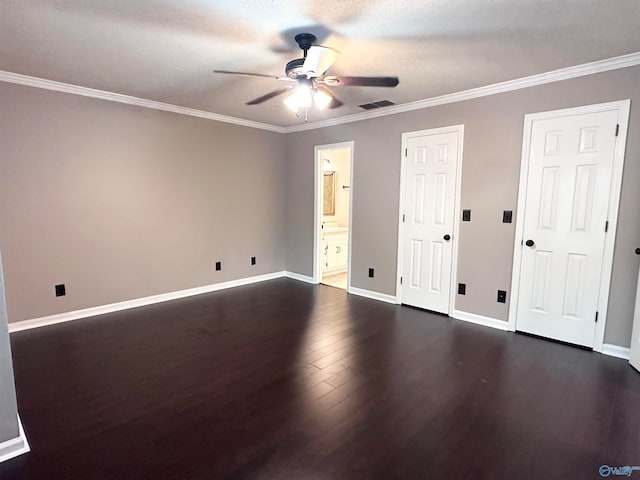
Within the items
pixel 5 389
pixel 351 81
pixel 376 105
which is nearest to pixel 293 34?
pixel 351 81

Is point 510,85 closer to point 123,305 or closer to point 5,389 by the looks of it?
point 5,389

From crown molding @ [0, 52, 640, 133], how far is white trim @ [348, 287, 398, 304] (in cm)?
231

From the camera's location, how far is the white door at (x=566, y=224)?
9.77 ft

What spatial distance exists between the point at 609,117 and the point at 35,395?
15.8 ft

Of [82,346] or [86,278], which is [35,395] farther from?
[86,278]

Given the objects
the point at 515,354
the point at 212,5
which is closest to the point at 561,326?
the point at 515,354

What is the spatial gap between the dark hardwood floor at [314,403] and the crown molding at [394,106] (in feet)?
7.90

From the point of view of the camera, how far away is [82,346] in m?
3.09

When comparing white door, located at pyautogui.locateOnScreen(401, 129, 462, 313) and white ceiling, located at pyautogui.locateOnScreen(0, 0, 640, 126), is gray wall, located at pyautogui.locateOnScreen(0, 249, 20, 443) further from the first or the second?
white door, located at pyautogui.locateOnScreen(401, 129, 462, 313)

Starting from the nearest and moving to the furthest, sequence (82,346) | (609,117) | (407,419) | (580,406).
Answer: (407,419) → (580,406) → (609,117) → (82,346)

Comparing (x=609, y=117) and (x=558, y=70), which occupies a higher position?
(x=558, y=70)

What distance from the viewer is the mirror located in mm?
6688

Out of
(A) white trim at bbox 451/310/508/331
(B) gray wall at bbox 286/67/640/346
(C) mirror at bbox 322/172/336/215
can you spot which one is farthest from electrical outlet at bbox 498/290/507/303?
(C) mirror at bbox 322/172/336/215

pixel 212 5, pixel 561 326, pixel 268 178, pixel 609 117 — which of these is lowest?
pixel 561 326
